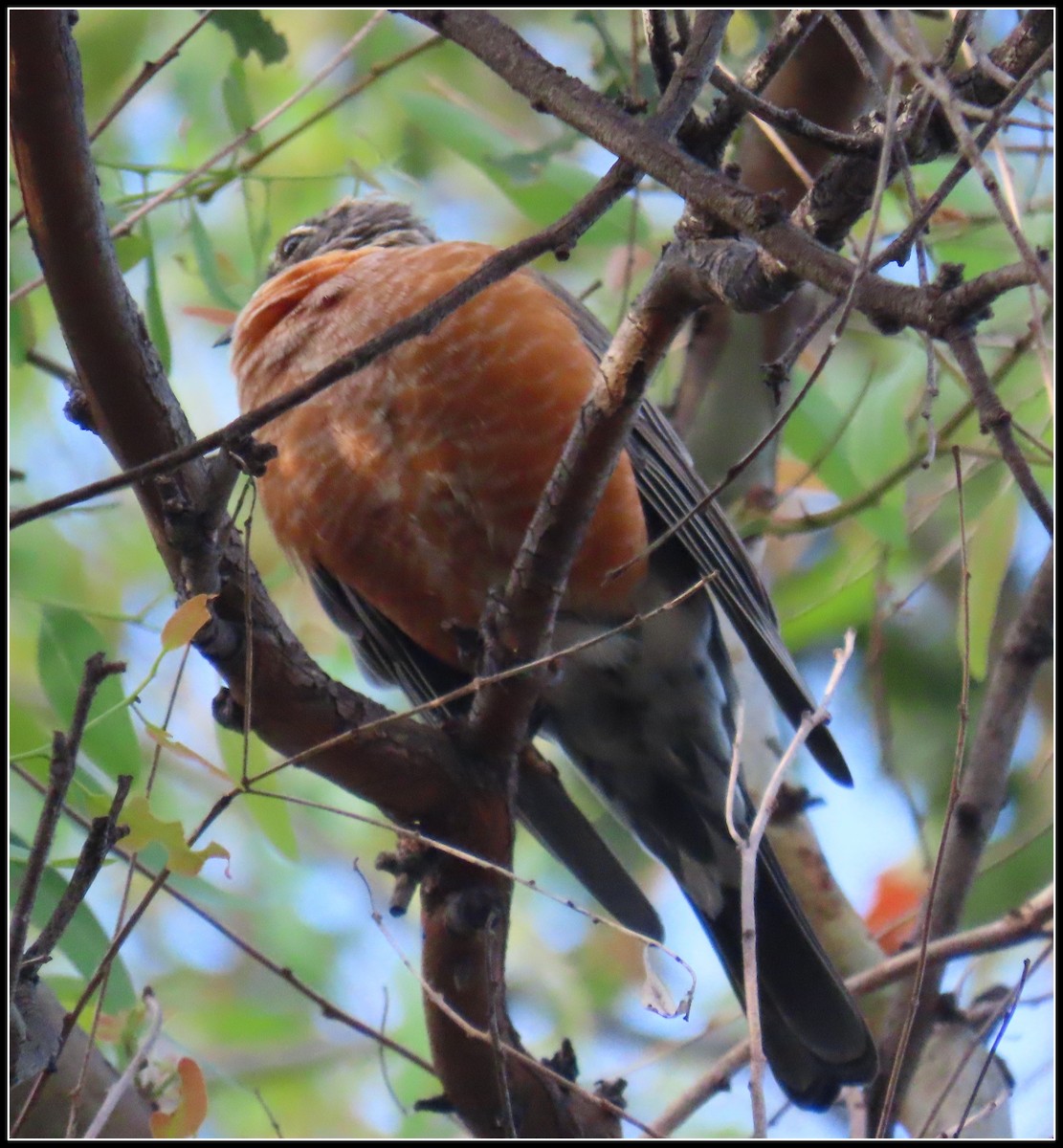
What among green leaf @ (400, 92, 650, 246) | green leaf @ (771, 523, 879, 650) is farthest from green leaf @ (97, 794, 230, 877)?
green leaf @ (771, 523, 879, 650)

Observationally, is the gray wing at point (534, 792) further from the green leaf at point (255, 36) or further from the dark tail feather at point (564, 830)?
the green leaf at point (255, 36)

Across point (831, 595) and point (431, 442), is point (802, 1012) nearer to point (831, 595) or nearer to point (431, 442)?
point (831, 595)

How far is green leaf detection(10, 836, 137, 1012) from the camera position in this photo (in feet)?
7.06

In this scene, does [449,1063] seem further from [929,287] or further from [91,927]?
[929,287]

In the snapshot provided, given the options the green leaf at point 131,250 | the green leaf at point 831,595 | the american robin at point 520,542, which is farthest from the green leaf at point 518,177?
the green leaf at point 831,595

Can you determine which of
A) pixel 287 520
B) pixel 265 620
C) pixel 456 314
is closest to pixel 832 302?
pixel 265 620

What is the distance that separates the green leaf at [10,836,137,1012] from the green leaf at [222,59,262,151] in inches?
60.0

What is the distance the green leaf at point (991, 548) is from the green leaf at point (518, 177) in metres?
1.12

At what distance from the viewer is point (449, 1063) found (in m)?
2.27

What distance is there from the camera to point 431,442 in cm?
267

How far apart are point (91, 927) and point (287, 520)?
968 mm

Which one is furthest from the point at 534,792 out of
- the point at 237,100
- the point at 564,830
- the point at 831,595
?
the point at 237,100

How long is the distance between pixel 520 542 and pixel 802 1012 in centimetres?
111

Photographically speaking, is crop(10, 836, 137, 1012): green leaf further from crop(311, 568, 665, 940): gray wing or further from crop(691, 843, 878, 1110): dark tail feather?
crop(691, 843, 878, 1110): dark tail feather
